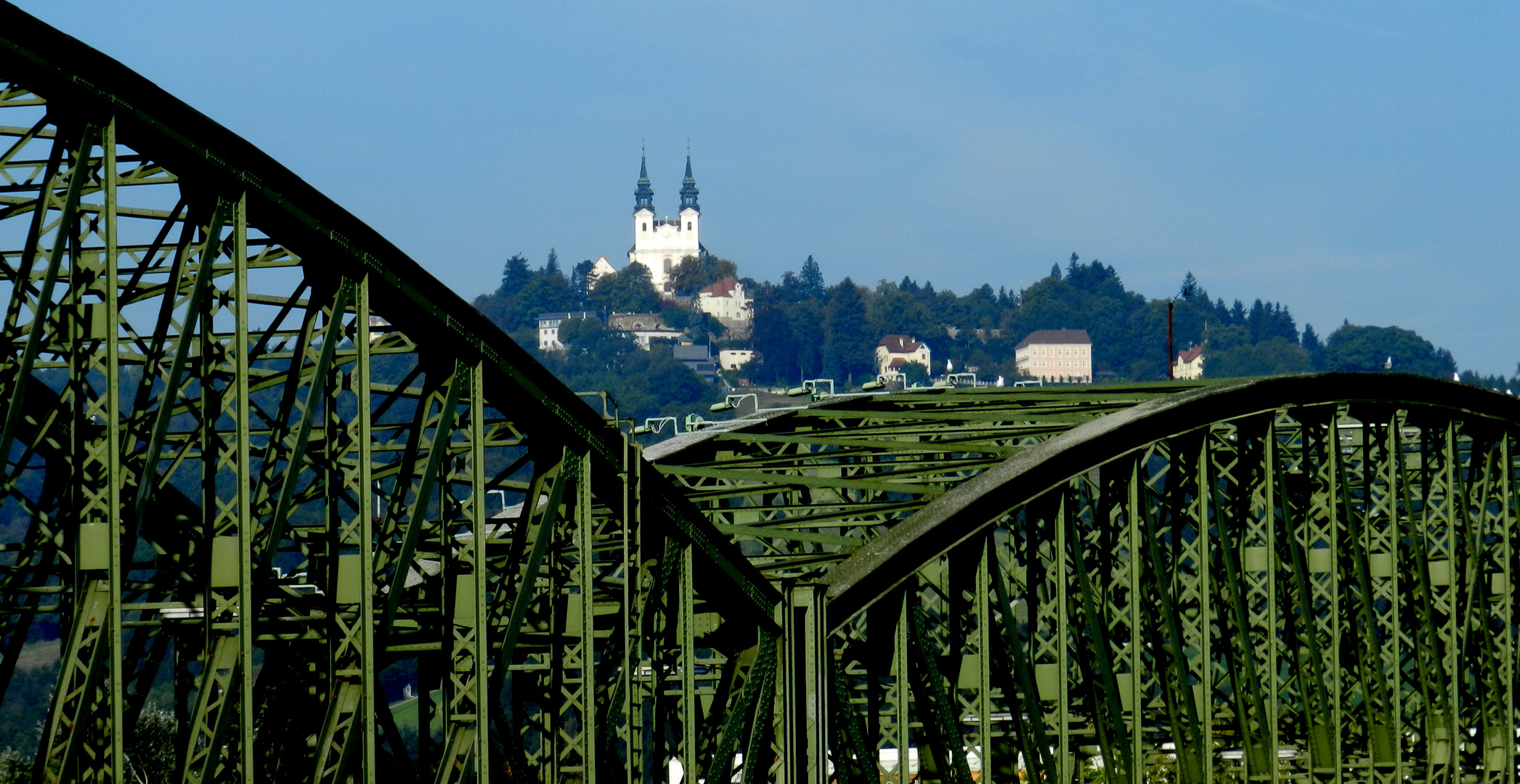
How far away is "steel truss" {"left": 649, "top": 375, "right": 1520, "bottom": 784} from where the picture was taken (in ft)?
55.7

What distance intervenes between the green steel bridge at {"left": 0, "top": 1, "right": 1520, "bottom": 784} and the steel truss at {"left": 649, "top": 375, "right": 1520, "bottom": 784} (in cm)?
7

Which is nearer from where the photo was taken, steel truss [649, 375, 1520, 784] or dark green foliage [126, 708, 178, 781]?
steel truss [649, 375, 1520, 784]

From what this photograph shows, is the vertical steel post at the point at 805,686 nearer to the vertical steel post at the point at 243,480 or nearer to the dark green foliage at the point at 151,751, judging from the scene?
the dark green foliage at the point at 151,751

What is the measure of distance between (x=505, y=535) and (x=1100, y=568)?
632cm

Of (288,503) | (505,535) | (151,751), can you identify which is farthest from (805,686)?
(151,751)

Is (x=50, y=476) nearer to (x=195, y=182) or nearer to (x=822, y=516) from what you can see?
(x=195, y=182)

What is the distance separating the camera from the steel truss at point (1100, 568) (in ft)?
55.7

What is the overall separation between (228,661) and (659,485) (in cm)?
317

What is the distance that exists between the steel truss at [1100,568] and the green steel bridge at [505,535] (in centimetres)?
7

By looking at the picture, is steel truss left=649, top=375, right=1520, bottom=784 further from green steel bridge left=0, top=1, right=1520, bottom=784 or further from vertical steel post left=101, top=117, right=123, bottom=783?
vertical steel post left=101, top=117, right=123, bottom=783

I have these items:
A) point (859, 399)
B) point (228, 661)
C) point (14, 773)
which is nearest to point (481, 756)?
point (228, 661)

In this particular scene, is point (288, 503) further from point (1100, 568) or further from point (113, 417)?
point (1100, 568)

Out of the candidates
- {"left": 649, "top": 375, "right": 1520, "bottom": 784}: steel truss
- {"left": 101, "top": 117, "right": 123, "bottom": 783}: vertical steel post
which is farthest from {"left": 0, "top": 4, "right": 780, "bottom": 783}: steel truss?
{"left": 649, "top": 375, "right": 1520, "bottom": 784}: steel truss

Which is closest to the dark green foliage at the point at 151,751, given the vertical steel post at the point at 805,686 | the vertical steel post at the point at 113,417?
the vertical steel post at the point at 113,417
